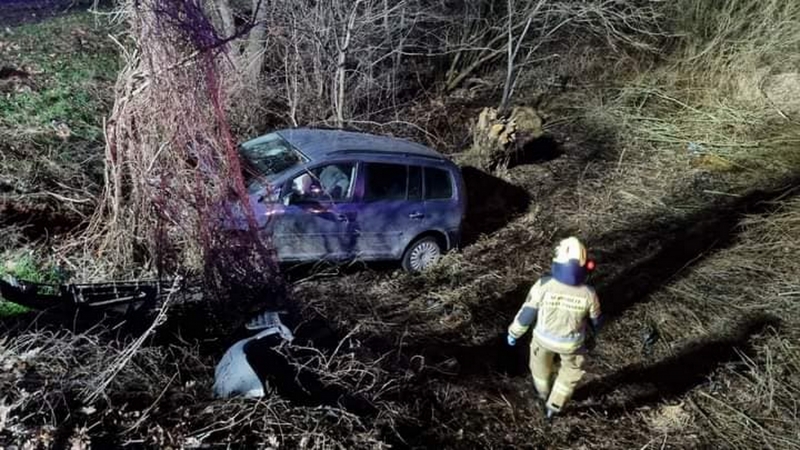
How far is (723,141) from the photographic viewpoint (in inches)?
458

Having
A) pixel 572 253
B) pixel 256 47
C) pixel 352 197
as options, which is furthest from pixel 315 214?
pixel 256 47

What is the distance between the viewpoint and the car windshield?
657 centimetres

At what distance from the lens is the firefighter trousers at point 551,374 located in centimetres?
462

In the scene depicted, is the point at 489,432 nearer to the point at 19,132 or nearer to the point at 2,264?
the point at 2,264

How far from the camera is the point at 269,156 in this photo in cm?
684

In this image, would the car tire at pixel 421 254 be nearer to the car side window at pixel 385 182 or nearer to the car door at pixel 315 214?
the car side window at pixel 385 182

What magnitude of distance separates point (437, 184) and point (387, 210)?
32.1 inches

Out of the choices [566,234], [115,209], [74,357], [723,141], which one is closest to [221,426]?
[74,357]

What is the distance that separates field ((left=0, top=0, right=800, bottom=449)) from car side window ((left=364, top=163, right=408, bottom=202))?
995 millimetres

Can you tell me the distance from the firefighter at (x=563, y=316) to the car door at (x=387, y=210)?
277cm

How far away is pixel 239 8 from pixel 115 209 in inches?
307

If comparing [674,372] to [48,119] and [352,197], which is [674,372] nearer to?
[352,197]

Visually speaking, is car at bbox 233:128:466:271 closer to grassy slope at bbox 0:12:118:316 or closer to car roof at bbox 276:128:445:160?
car roof at bbox 276:128:445:160

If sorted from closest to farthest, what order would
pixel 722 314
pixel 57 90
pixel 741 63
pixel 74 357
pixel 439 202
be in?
pixel 74 357 < pixel 722 314 < pixel 439 202 < pixel 57 90 < pixel 741 63
